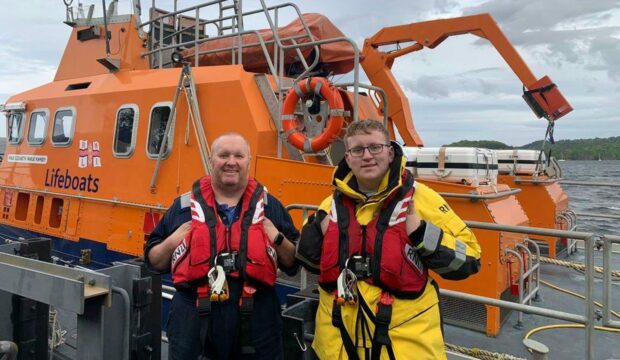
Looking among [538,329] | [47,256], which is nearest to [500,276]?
[538,329]

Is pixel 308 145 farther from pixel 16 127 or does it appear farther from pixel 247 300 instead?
pixel 16 127

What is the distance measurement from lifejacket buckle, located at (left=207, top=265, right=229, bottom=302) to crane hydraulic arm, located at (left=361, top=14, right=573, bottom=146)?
4705 mm

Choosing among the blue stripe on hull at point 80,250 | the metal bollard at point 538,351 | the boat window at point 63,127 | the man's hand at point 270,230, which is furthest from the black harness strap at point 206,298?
the boat window at point 63,127

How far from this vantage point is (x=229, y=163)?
2.11 meters

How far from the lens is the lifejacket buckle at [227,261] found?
80.0 inches

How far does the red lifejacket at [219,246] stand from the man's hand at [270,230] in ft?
0.07

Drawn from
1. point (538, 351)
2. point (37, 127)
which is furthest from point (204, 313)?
point (37, 127)

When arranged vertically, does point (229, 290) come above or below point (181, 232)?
below

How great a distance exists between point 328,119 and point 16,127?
5.41m

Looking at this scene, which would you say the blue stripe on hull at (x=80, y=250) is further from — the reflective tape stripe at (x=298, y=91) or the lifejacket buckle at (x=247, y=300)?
the lifejacket buckle at (x=247, y=300)

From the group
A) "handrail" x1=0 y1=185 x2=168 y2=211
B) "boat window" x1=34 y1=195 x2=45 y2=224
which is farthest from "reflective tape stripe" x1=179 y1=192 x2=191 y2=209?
"boat window" x1=34 y1=195 x2=45 y2=224

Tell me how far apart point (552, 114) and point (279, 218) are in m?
4.62

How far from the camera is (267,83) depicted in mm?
5066

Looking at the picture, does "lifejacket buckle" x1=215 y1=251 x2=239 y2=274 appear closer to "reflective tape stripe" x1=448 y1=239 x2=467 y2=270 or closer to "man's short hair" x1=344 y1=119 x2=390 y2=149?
"man's short hair" x1=344 y1=119 x2=390 y2=149
